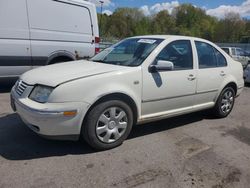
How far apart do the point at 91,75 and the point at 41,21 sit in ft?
11.7

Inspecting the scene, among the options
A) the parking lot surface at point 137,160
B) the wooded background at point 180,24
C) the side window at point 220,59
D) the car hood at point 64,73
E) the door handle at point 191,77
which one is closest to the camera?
the parking lot surface at point 137,160

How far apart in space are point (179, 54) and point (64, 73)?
1.94 m

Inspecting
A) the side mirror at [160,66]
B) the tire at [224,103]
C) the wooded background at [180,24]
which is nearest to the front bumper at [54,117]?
the side mirror at [160,66]

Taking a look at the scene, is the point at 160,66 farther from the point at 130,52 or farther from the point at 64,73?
the point at 64,73

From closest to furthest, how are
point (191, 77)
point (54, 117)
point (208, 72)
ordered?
point (54, 117) → point (191, 77) → point (208, 72)

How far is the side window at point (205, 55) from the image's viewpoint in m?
4.57

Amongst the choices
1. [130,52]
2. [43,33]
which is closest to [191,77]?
[130,52]

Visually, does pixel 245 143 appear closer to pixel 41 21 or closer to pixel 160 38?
pixel 160 38

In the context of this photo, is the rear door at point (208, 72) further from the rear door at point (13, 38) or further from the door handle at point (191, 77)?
the rear door at point (13, 38)

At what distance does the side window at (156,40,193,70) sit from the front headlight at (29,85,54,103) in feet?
5.75

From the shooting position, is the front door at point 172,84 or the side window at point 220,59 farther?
the side window at point 220,59

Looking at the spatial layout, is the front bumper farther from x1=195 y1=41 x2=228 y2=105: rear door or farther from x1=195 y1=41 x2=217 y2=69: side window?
x1=195 y1=41 x2=217 y2=69: side window

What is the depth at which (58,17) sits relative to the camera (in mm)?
6484

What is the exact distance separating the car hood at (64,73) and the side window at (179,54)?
0.84 m
